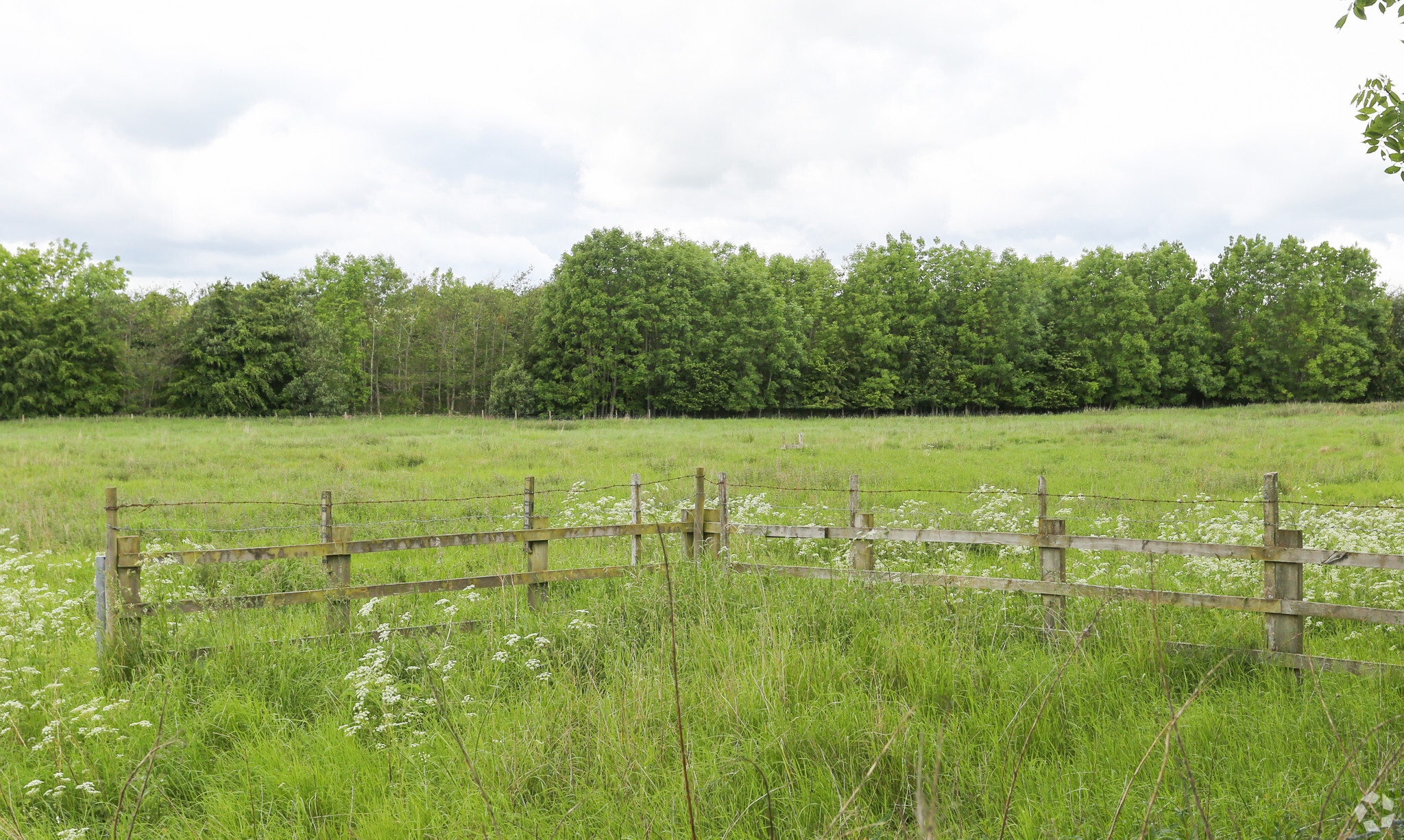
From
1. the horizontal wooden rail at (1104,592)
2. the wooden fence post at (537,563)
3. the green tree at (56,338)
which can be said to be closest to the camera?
the horizontal wooden rail at (1104,592)

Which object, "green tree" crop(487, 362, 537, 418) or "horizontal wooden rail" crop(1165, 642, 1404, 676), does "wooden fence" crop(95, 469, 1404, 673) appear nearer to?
"horizontal wooden rail" crop(1165, 642, 1404, 676)

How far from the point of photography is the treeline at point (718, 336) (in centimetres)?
5681

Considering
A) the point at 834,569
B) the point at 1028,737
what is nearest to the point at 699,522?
the point at 834,569

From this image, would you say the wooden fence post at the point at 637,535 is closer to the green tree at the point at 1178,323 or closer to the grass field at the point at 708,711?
the grass field at the point at 708,711

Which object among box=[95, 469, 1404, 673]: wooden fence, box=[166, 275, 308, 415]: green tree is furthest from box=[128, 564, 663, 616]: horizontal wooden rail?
box=[166, 275, 308, 415]: green tree

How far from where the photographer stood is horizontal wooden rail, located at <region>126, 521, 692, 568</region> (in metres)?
6.36

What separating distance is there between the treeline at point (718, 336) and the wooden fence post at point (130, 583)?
5083cm

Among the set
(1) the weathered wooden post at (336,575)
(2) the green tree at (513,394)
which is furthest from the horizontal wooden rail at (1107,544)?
(2) the green tree at (513,394)

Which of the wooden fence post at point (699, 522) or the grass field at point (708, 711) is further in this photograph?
the wooden fence post at point (699, 522)

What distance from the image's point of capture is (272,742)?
15.9 feet

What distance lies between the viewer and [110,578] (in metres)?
6.06

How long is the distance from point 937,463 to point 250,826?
19.9 meters

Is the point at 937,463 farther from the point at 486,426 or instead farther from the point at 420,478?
the point at 486,426

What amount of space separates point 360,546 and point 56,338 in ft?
217
